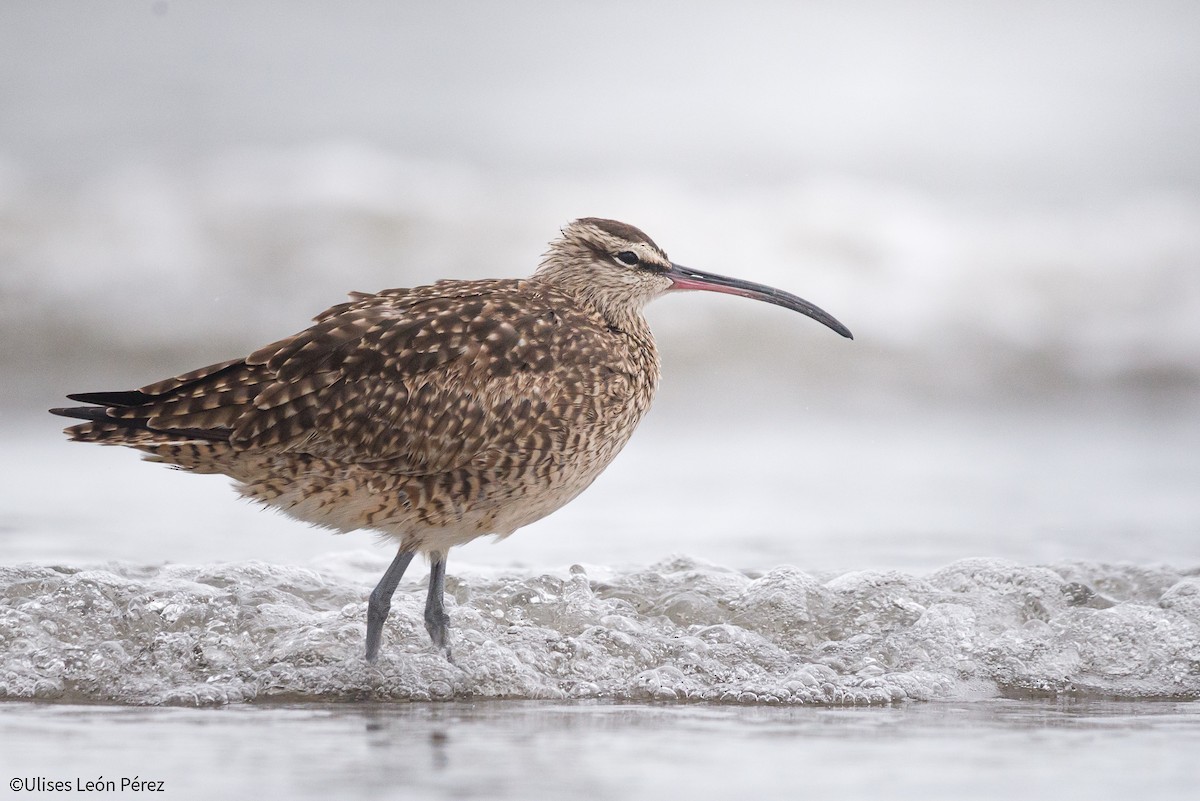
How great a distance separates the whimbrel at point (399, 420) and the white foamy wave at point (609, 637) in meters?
0.35

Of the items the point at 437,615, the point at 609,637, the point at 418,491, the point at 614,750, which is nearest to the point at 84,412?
the point at 418,491

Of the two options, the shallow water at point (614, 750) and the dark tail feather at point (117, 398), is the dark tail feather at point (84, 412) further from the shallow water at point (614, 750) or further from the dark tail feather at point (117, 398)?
the shallow water at point (614, 750)

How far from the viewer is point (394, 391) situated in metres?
5.43

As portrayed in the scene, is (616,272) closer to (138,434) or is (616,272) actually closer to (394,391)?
(394,391)

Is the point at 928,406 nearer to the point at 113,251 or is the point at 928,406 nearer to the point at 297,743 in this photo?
the point at 113,251

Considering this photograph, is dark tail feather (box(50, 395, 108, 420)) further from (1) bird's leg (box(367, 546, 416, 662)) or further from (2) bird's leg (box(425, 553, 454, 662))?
(2) bird's leg (box(425, 553, 454, 662))

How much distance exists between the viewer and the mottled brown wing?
17.6 feet

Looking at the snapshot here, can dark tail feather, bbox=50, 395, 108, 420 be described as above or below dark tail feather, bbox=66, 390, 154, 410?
below

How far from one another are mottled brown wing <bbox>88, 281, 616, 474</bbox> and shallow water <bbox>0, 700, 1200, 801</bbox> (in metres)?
0.92

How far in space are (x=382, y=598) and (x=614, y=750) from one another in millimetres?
1459

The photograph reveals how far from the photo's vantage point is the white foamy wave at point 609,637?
213 inches

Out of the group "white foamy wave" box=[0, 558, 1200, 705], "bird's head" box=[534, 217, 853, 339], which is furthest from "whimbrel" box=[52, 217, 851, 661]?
"bird's head" box=[534, 217, 853, 339]

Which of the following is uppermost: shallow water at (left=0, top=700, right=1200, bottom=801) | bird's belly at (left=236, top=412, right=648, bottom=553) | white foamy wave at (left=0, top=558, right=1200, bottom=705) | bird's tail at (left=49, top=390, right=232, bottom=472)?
bird's tail at (left=49, top=390, right=232, bottom=472)

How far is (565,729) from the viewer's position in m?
4.82
